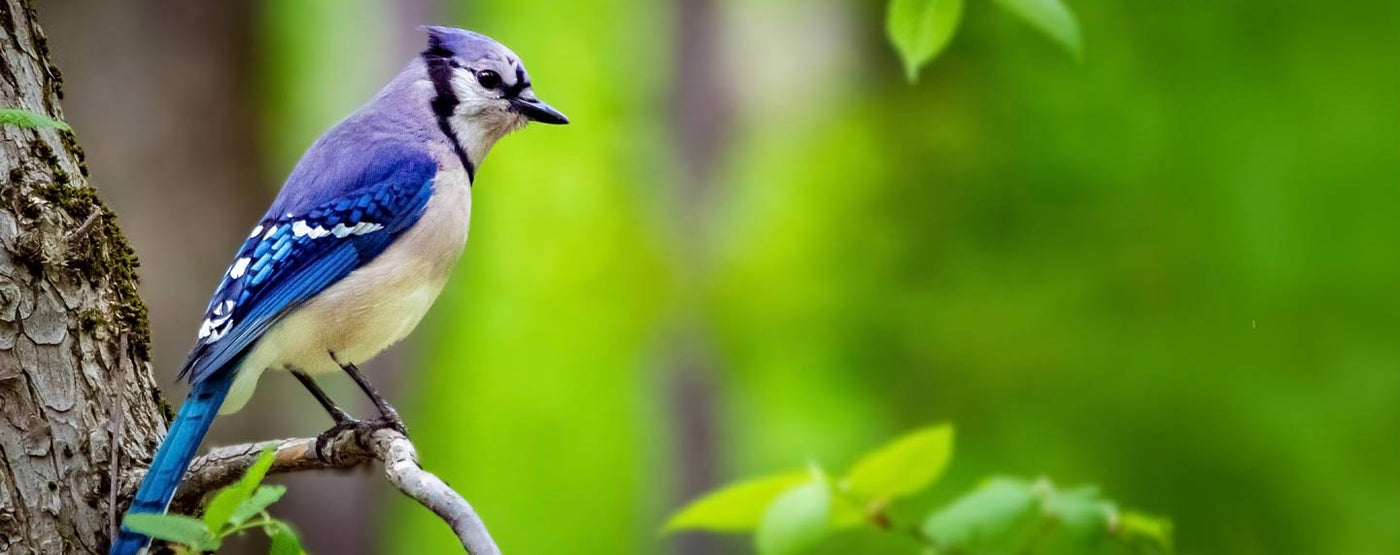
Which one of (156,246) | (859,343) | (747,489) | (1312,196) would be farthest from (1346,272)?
(156,246)

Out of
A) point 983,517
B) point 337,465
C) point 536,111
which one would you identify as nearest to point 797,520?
point 983,517

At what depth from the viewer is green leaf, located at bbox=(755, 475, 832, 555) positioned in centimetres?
188

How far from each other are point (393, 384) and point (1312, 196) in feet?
14.6

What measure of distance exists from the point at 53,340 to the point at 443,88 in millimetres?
906

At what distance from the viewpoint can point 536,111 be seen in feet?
7.88

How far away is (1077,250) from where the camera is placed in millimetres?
5344

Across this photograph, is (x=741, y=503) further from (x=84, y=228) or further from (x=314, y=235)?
(x=84, y=228)

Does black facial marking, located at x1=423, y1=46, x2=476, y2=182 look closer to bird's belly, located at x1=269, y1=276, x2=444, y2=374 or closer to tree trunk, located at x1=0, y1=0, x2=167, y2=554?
bird's belly, located at x1=269, y1=276, x2=444, y2=374

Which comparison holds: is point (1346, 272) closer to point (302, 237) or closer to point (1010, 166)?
point (1010, 166)

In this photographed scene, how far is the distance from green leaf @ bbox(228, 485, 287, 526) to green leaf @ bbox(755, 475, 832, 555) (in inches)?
29.5

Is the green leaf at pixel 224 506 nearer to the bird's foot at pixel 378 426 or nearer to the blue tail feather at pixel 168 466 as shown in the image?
the blue tail feather at pixel 168 466

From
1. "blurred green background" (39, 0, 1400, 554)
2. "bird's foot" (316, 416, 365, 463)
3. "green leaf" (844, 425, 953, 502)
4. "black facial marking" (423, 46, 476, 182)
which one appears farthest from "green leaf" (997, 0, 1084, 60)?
"blurred green background" (39, 0, 1400, 554)

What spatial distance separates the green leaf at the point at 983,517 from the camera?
2.09 m

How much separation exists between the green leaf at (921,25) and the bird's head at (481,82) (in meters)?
0.64
